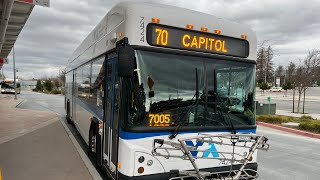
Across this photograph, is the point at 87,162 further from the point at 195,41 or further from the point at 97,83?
the point at 195,41

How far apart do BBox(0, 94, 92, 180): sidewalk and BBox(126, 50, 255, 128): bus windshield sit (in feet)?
8.62

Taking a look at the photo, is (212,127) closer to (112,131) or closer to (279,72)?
(112,131)

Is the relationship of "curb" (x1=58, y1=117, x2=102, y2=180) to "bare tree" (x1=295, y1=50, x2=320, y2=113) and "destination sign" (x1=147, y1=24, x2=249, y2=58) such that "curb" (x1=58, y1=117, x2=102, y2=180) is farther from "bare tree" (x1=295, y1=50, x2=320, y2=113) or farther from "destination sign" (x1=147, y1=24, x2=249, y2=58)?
"bare tree" (x1=295, y1=50, x2=320, y2=113)

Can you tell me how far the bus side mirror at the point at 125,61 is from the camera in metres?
4.23

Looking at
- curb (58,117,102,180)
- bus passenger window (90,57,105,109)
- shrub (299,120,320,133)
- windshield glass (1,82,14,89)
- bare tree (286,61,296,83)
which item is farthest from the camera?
windshield glass (1,82,14,89)

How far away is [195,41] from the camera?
505 cm

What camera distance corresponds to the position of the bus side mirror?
13.9 ft

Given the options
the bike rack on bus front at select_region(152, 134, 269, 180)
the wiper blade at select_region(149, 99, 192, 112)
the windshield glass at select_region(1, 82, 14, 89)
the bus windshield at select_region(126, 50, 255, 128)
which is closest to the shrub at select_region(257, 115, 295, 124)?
the bus windshield at select_region(126, 50, 255, 128)

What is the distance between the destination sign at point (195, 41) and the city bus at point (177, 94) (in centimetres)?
2

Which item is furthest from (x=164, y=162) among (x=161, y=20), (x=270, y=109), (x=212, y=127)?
(x=270, y=109)

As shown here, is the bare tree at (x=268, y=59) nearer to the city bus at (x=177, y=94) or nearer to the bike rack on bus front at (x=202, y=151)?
the city bus at (x=177, y=94)

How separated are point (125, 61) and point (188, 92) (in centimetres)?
116

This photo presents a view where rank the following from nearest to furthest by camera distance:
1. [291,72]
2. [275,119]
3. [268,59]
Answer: [275,119] < [291,72] < [268,59]

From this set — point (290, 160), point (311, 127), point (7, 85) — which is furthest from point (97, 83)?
point (7, 85)
